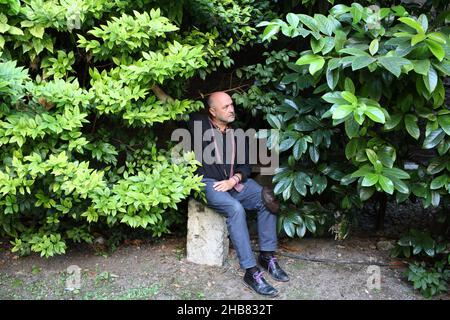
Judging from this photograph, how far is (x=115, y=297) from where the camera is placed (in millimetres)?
3164

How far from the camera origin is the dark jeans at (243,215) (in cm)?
333

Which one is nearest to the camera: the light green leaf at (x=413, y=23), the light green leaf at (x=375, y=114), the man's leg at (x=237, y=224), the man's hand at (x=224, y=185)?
the light green leaf at (x=413, y=23)

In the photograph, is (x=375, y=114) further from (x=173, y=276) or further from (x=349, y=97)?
(x=173, y=276)

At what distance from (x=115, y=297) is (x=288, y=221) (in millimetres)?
1296

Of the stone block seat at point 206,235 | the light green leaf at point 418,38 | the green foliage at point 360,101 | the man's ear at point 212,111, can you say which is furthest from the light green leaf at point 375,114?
the stone block seat at point 206,235

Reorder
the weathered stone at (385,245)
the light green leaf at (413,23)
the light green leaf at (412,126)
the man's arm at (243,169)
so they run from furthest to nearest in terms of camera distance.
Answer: the weathered stone at (385,245) < the man's arm at (243,169) < the light green leaf at (412,126) < the light green leaf at (413,23)

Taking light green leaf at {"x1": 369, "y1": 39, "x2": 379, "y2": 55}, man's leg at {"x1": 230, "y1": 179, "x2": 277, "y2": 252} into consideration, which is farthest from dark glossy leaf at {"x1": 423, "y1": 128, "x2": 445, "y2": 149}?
man's leg at {"x1": 230, "y1": 179, "x2": 277, "y2": 252}

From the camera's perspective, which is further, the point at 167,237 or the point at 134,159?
the point at 167,237

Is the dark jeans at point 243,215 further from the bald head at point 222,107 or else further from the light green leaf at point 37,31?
the light green leaf at point 37,31

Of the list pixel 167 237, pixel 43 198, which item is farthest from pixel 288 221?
pixel 43 198

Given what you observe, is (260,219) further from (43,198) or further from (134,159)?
(43,198)

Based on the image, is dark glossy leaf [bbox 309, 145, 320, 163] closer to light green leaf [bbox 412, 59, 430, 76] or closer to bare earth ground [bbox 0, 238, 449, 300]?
bare earth ground [bbox 0, 238, 449, 300]

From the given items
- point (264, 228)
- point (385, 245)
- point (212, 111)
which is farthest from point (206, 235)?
point (385, 245)

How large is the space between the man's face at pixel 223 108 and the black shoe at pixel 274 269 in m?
1.04
